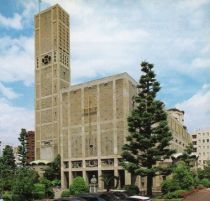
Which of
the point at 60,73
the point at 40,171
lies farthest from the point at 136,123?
the point at 60,73

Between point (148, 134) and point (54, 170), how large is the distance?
51.6 m

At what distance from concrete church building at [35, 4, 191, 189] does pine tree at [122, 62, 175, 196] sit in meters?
34.0

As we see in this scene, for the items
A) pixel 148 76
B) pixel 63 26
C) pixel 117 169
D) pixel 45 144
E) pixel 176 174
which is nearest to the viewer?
pixel 176 174

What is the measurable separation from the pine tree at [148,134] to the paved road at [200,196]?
29380 mm

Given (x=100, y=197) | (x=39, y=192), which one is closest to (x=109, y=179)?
(x=39, y=192)

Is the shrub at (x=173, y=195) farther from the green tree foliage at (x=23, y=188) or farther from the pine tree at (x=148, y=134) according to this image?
the green tree foliage at (x=23, y=188)

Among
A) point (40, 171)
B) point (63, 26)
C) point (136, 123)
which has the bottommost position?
point (40, 171)

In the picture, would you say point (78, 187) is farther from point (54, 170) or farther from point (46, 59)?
point (46, 59)

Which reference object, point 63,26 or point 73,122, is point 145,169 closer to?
point 73,122

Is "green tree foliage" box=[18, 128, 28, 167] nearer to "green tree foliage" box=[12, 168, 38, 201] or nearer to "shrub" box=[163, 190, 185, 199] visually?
"green tree foliage" box=[12, 168, 38, 201]

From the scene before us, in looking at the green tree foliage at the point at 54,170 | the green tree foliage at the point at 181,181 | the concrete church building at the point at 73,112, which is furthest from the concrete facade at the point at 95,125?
the green tree foliage at the point at 181,181

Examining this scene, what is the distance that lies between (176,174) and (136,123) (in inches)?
265

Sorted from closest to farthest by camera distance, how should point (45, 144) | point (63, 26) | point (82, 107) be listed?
1. point (82, 107)
2. point (45, 144)
3. point (63, 26)

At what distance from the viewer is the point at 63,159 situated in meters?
91.8
